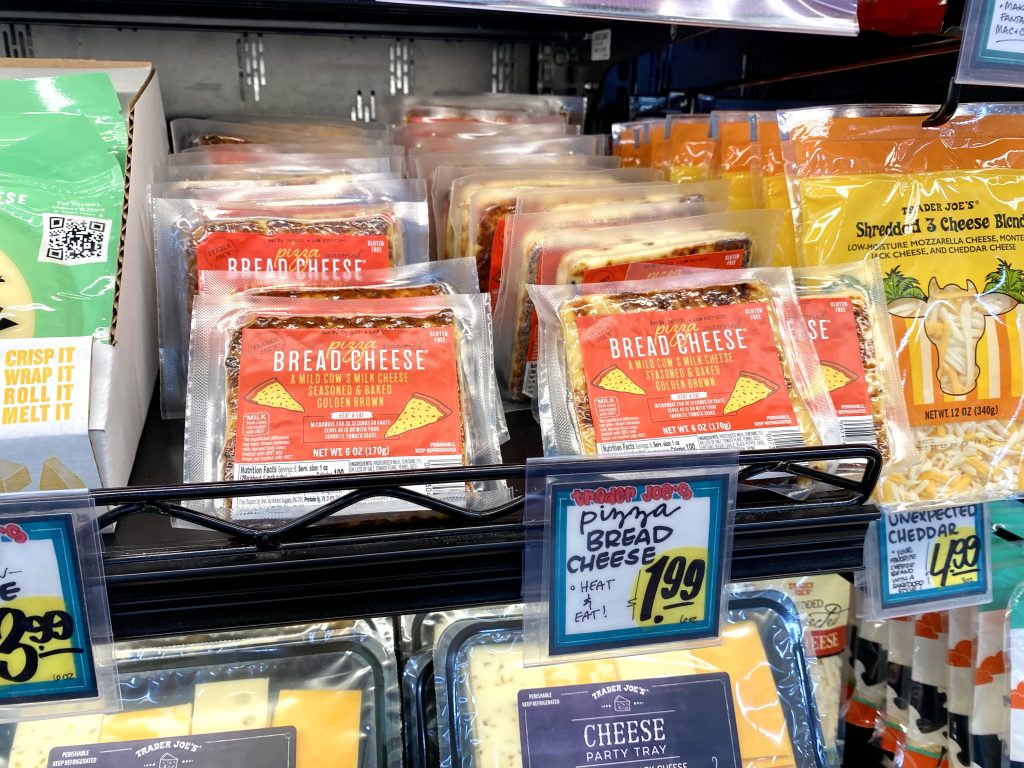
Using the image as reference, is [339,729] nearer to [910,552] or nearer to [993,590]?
[910,552]

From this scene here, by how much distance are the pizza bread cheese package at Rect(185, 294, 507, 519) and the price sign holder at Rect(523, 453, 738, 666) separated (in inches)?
4.5

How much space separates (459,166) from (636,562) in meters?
0.74

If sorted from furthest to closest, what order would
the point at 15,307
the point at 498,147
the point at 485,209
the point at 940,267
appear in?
the point at 498,147
the point at 485,209
the point at 940,267
the point at 15,307

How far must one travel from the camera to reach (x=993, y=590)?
1127 mm

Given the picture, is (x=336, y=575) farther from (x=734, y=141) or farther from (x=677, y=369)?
(x=734, y=141)

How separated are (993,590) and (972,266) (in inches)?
20.1

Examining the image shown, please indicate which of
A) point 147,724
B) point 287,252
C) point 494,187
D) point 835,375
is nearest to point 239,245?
point 287,252

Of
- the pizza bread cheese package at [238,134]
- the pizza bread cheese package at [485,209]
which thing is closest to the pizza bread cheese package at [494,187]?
the pizza bread cheese package at [485,209]

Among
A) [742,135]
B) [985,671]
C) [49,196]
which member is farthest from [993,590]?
[49,196]

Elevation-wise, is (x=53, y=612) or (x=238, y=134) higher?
(x=238, y=134)

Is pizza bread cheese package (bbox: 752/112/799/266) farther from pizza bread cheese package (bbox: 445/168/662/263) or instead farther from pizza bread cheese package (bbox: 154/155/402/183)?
pizza bread cheese package (bbox: 154/155/402/183)

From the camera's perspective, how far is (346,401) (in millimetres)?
736

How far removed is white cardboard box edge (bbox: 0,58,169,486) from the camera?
655 millimetres

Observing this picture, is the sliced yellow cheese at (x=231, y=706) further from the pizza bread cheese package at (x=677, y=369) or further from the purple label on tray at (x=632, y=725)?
the pizza bread cheese package at (x=677, y=369)
